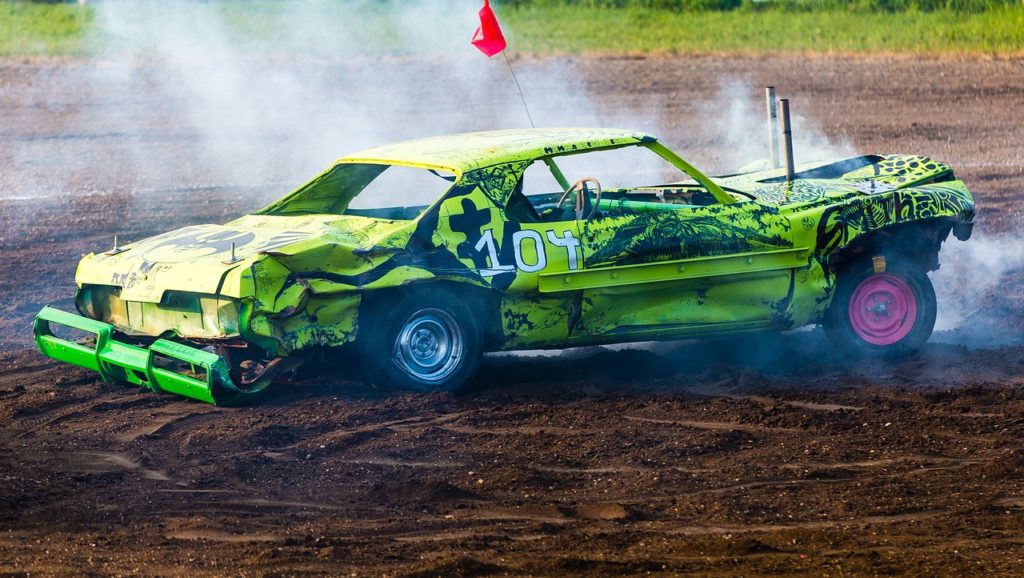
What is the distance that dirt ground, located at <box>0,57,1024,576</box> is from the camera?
5203 millimetres

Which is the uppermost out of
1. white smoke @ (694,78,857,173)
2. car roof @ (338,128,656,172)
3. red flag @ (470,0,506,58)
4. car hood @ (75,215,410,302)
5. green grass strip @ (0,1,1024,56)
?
green grass strip @ (0,1,1024,56)

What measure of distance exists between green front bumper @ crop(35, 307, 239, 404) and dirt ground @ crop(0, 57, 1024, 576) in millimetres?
132

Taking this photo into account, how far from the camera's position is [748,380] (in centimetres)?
793

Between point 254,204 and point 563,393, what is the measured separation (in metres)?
6.96

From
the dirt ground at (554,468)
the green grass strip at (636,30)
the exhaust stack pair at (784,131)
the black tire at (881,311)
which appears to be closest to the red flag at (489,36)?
the exhaust stack pair at (784,131)

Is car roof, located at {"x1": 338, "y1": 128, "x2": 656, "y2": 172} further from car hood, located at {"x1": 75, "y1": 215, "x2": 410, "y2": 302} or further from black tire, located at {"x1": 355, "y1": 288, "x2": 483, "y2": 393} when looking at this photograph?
black tire, located at {"x1": 355, "y1": 288, "x2": 483, "y2": 393}

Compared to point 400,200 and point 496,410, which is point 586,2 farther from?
point 496,410

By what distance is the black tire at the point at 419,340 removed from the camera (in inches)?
286

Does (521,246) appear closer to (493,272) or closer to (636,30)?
(493,272)

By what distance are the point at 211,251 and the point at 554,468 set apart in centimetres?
225

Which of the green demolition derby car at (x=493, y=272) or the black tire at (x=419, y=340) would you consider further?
the black tire at (x=419, y=340)

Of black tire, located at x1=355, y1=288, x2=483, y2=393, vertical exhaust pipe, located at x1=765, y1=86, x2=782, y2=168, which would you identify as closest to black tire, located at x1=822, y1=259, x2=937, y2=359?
vertical exhaust pipe, located at x1=765, y1=86, x2=782, y2=168

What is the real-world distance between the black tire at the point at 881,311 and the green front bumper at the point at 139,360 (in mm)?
3591

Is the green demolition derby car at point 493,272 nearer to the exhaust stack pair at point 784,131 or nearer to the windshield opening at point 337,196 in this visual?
the windshield opening at point 337,196
